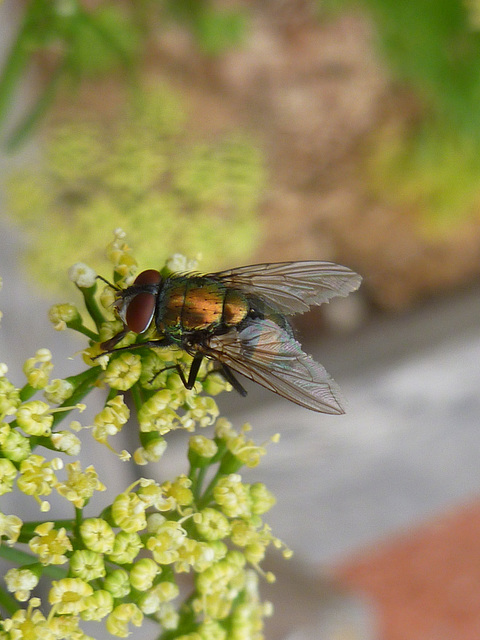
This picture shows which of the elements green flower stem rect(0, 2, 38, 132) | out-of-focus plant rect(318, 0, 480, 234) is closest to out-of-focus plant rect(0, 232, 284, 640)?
green flower stem rect(0, 2, 38, 132)

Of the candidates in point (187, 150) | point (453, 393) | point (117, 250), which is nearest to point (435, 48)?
point (187, 150)

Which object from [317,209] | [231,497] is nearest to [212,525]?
[231,497]

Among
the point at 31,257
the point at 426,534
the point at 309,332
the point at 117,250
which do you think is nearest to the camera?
the point at 117,250

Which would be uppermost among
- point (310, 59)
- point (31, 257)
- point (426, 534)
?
point (310, 59)

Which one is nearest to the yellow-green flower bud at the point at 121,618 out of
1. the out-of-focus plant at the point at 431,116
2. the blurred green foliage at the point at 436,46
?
the out-of-focus plant at the point at 431,116

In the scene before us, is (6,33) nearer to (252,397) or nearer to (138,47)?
(138,47)

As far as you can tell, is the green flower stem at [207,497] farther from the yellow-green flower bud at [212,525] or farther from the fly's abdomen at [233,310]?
the fly's abdomen at [233,310]
